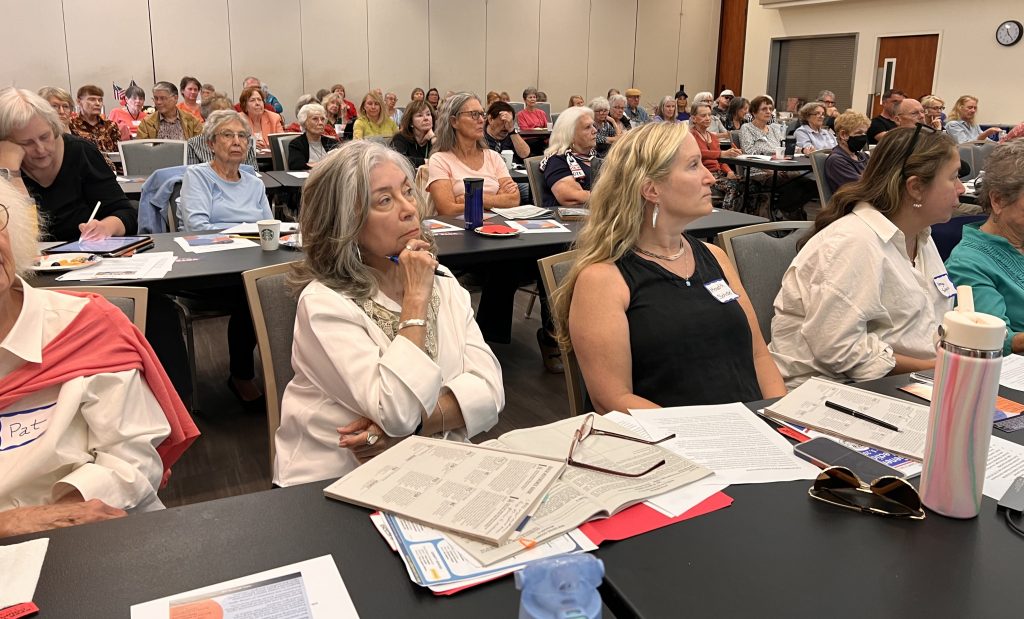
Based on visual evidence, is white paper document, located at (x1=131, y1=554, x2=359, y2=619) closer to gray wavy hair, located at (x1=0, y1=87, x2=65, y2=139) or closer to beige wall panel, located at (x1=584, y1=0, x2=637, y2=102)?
gray wavy hair, located at (x1=0, y1=87, x2=65, y2=139)

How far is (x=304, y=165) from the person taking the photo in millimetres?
6266

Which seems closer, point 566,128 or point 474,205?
point 474,205

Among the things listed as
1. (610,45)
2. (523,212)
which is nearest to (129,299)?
(523,212)

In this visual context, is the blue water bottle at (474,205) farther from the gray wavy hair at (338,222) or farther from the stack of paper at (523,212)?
the gray wavy hair at (338,222)

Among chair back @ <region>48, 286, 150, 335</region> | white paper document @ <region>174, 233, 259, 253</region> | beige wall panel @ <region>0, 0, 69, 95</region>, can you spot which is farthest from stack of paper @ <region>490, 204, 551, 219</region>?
beige wall panel @ <region>0, 0, 69, 95</region>

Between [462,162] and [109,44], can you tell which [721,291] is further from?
[109,44]

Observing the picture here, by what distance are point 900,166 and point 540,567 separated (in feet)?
6.40

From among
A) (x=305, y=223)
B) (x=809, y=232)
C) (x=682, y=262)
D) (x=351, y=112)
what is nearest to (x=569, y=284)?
(x=682, y=262)

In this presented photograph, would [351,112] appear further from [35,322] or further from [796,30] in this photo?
[35,322]

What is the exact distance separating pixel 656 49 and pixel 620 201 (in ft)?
47.6

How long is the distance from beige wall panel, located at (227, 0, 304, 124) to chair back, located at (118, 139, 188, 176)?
7.77m

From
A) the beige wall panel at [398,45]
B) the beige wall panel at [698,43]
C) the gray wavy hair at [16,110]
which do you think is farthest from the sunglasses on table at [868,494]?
the beige wall panel at [698,43]

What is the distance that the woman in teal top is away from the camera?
231cm

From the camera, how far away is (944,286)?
230 centimetres
